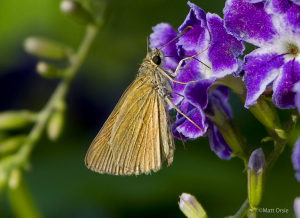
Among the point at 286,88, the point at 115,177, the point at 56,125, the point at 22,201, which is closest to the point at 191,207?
the point at 286,88

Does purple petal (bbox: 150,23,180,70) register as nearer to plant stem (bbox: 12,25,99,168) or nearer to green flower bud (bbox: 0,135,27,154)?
plant stem (bbox: 12,25,99,168)

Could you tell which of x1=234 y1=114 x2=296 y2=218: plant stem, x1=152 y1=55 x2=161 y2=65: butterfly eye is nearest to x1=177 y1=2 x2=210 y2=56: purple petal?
x1=152 y1=55 x2=161 y2=65: butterfly eye

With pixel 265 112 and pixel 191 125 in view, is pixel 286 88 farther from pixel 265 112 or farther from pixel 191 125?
pixel 191 125

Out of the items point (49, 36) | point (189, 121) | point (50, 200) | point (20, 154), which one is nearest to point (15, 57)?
point (49, 36)

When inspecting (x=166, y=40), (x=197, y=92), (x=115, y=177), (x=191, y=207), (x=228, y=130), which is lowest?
(x=115, y=177)

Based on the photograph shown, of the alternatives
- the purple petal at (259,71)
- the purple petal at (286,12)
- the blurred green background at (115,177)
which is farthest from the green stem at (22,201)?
the purple petal at (286,12)

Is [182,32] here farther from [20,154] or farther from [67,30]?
[67,30]
